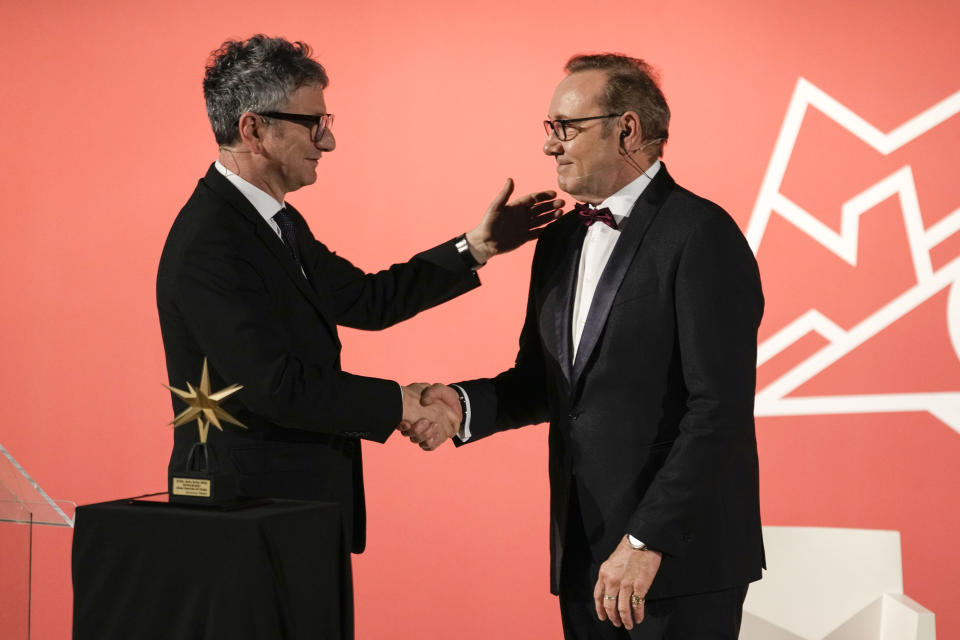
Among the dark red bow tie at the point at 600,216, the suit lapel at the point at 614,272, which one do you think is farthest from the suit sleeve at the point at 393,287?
the suit lapel at the point at 614,272

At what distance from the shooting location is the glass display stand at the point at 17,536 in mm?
2449

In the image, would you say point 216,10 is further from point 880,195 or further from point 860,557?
point 860,557

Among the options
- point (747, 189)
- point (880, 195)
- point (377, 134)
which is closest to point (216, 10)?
point (377, 134)

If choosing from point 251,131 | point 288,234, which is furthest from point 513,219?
point 251,131

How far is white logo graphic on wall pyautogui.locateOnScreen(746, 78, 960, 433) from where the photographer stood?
3.52 m

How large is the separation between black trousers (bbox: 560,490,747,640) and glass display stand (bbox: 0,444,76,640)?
1241 millimetres

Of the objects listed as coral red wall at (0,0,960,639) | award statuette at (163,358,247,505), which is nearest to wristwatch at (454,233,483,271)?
coral red wall at (0,0,960,639)

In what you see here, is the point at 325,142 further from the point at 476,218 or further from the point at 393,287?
the point at 476,218

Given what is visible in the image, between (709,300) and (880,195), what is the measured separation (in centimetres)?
195

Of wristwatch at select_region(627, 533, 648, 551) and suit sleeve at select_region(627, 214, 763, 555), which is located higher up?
suit sleeve at select_region(627, 214, 763, 555)

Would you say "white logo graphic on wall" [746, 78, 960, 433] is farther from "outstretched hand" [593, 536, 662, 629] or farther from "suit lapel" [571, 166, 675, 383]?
"outstretched hand" [593, 536, 662, 629]

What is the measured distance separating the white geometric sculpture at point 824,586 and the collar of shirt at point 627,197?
4.42ft

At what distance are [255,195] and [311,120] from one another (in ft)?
0.78

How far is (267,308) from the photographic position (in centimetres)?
221
